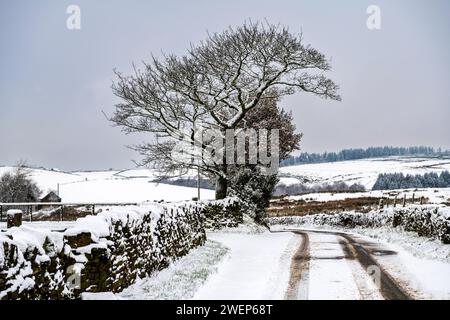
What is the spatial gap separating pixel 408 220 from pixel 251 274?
503 inches

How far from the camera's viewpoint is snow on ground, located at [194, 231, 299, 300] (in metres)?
Answer: 8.96

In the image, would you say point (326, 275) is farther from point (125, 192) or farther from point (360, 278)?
point (125, 192)

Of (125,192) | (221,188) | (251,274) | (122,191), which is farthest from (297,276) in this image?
(122,191)

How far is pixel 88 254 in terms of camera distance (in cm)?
759

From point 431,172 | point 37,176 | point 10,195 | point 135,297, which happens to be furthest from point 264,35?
point 37,176

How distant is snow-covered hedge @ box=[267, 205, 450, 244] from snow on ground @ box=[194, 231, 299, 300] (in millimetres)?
5042

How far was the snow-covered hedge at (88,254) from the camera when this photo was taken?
19.0 feet

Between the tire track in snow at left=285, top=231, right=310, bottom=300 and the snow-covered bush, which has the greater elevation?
the snow-covered bush

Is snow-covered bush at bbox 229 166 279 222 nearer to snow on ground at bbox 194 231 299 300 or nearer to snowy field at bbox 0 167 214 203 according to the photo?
snow on ground at bbox 194 231 299 300

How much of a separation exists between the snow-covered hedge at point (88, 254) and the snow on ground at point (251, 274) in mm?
1541

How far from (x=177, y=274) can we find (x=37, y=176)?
117 metres

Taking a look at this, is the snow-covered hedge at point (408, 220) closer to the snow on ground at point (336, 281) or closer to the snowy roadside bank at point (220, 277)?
the snow on ground at point (336, 281)

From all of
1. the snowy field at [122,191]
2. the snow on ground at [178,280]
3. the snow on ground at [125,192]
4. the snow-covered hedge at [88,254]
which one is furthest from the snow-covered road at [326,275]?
the snow on ground at [125,192]

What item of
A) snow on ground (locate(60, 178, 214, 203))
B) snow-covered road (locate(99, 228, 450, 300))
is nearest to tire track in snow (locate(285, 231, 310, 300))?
snow-covered road (locate(99, 228, 450, 300))
